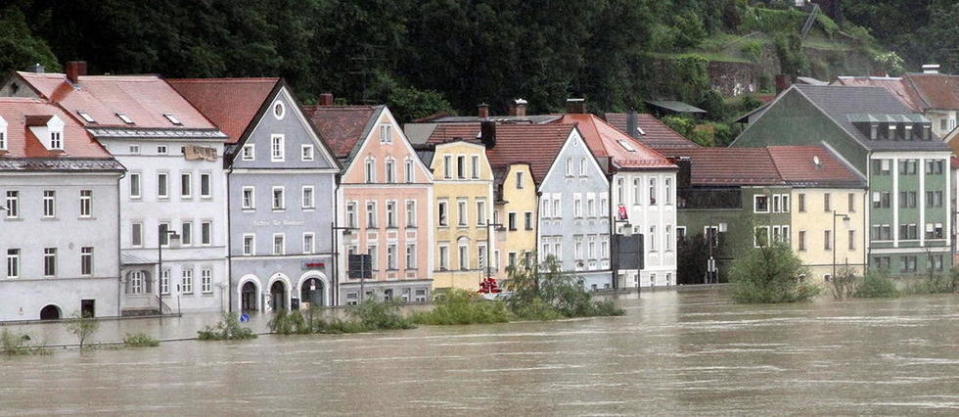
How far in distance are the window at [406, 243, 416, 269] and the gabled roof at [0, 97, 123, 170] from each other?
817 inches

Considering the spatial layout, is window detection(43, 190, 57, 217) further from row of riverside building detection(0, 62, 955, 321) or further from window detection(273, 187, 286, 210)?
window detection(273, 187, 286, 210)

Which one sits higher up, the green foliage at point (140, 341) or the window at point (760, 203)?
the window at point (760, 203)

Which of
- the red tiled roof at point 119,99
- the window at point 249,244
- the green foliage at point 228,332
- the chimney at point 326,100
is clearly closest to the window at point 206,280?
the window at point 249,244

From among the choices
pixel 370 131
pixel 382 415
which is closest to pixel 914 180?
pixel 370 131

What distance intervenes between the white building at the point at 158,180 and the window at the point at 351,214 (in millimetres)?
7987

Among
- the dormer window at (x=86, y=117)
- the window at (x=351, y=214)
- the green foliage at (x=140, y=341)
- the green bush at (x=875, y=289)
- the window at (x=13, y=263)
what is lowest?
the green foliage at (x=140, y=341)

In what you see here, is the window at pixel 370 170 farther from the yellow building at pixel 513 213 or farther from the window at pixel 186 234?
the window at pixel 186 234

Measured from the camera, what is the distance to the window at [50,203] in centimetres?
11300

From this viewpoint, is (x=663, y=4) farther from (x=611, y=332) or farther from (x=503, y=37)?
(x=611, y=332)

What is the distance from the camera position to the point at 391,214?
13275cm

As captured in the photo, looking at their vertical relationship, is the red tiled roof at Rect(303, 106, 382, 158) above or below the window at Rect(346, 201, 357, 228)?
above

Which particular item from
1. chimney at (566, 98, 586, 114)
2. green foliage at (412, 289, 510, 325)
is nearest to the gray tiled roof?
chimney at (566, 98, 586, 114)

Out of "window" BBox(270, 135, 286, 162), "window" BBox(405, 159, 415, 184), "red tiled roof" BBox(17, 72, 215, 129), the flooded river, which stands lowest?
the flooded river

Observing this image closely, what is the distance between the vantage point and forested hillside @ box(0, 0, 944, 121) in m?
135
